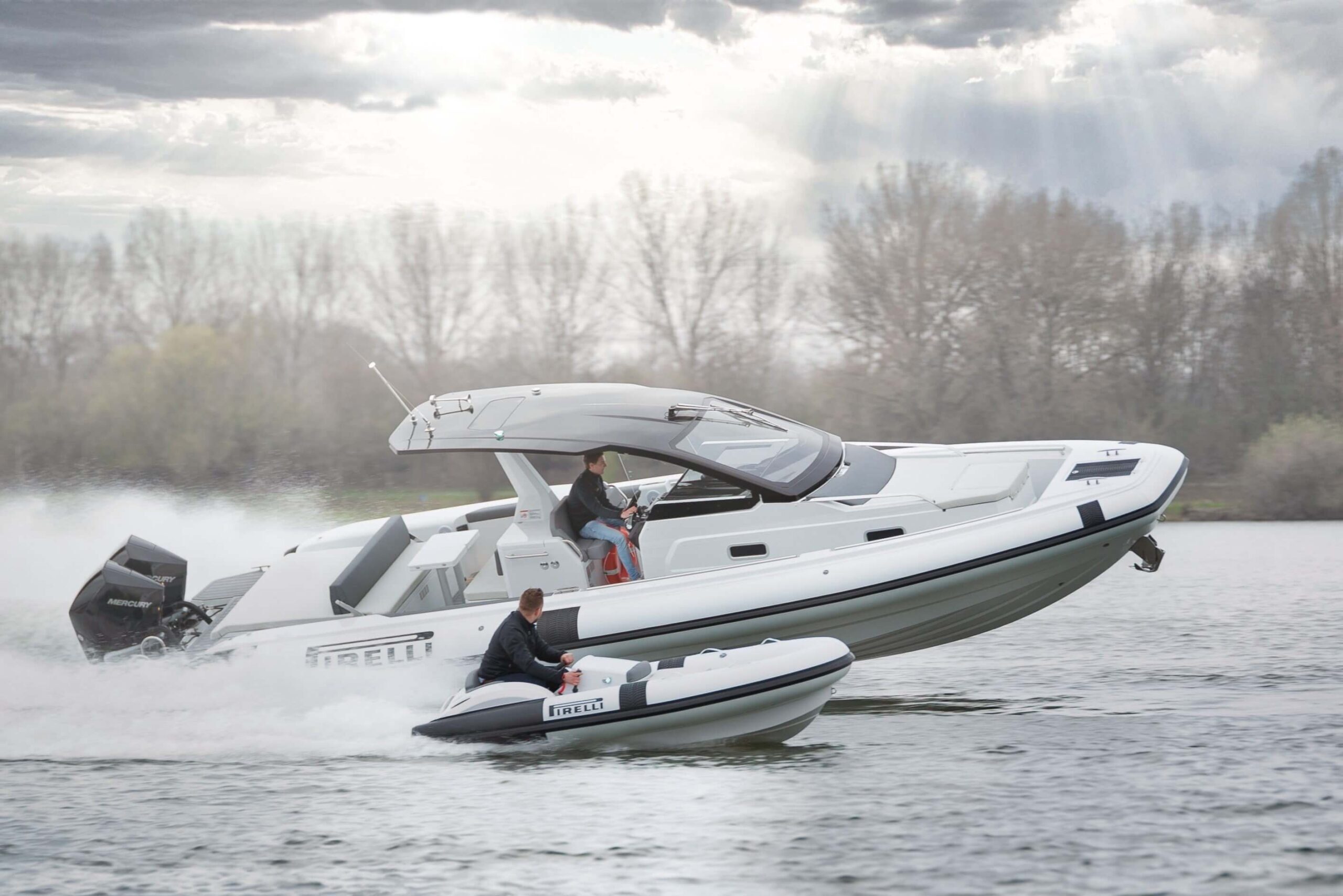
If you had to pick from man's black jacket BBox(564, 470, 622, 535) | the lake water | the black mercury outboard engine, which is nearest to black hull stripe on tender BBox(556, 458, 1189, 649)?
the lake water

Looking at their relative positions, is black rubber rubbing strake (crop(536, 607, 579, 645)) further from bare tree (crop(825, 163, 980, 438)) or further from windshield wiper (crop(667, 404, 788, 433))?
bare tree (crop(825, 163, 980, 438))

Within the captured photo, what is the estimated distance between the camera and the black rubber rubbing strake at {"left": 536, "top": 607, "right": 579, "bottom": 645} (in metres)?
7.29

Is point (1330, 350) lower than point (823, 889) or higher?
higher

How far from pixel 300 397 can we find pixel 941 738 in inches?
875

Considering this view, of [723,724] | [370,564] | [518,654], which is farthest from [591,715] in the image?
[370,564]

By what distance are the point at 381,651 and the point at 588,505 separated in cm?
147

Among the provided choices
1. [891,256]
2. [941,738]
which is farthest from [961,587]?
[891,256]

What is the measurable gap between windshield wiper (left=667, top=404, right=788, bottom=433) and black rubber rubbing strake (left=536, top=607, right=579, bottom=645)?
1.33 metres

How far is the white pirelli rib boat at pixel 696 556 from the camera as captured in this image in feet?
23.8

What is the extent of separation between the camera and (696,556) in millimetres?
7598

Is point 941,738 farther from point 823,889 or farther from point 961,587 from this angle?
point 823,889

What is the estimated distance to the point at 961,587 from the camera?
7270mm

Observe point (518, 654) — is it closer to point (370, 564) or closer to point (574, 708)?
point (574, 708)

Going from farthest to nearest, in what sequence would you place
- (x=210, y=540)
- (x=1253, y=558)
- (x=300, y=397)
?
1. (x=300, y=397)
2. (x=1253, y=558)
3. (x=210, y=540)
